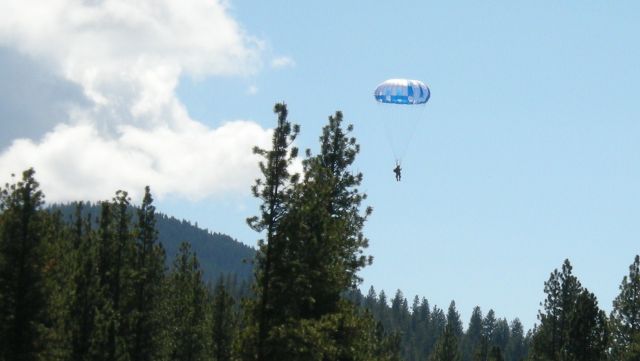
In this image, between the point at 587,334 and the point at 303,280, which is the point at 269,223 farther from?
the point at 587,334

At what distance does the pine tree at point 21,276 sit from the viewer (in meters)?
37.8

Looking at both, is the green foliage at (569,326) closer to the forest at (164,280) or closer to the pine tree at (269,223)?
the forest at (164,280)

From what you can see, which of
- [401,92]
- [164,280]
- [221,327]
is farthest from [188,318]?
[401,92]

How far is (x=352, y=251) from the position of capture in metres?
41.7

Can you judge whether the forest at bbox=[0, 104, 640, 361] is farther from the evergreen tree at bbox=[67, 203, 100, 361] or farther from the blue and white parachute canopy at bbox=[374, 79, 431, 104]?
the blue and white parachute canopy at bbox=[374, 79, 431, 104]

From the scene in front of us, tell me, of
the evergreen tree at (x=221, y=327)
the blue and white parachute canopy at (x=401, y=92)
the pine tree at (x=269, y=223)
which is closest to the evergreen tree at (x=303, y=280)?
the pine tree at (x=269, y=223)

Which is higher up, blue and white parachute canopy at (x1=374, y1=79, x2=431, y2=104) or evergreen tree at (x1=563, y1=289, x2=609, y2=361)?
blue and white parachute canopy at (x1=374, y1=79, x2=431, y2=104)

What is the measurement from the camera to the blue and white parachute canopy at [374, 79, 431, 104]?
2421 inches

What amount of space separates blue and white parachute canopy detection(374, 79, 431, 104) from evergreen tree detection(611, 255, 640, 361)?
838 inches

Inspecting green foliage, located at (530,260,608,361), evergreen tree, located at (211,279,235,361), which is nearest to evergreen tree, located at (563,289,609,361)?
green foliage, located at (530,260,608,361)

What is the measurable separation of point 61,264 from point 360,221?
13.9 metres

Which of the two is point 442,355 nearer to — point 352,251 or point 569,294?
→ point 569,294

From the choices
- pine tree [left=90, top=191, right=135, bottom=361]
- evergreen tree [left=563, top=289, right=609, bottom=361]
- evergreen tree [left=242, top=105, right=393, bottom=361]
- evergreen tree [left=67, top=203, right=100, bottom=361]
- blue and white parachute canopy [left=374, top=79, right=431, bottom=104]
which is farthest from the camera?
evergreen tree [left=563, top=289, right=609, bottom=361]

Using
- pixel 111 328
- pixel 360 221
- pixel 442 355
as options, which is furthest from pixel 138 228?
pixel 442 355
